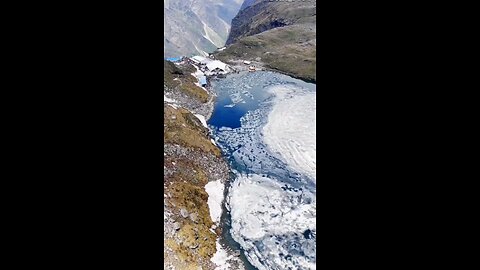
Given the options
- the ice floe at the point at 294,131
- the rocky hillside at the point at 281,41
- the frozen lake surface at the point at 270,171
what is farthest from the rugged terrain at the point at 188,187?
the rocky hillside at the point at 281,41

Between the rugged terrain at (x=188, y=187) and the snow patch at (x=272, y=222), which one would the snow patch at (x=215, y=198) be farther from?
the snow patch at (x=272, y=222)

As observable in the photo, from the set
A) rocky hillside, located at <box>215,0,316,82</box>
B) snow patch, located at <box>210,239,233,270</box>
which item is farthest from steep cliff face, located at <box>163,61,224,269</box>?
rocky hillside, located at <box>215,0,316,82</box>

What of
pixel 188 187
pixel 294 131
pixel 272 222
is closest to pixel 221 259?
pixel 272 222

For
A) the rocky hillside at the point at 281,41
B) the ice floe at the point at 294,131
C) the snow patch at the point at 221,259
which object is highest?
the snow patch at the point at 221,259

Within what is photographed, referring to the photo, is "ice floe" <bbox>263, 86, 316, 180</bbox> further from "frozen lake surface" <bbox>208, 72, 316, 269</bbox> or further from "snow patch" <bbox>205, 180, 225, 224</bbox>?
"snow patch" <bbox>205, 180, 225, 224</bbox>
